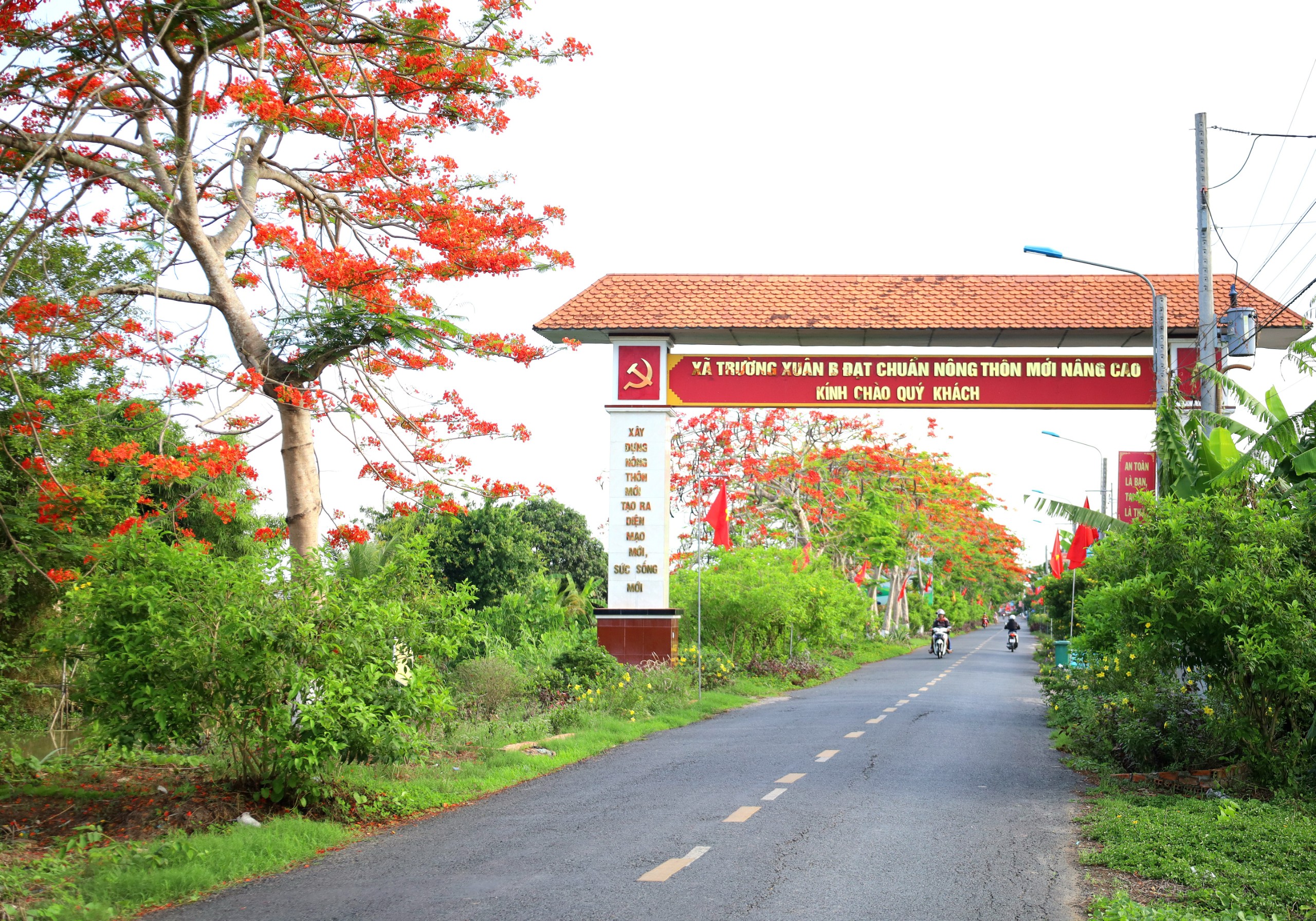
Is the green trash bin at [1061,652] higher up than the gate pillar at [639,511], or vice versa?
the gate pillar at [639,511]

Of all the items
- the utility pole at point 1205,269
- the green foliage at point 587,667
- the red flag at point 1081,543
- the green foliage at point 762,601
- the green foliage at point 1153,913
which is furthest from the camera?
the red flag at point 1081,543

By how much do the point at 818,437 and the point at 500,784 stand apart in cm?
2597

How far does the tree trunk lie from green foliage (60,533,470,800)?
1942 millimetres

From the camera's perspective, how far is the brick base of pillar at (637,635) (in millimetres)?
21484

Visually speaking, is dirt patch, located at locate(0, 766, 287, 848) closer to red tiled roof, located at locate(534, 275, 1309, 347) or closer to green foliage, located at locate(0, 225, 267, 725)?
green foliage, located at locate(0, 225, 267, 725)

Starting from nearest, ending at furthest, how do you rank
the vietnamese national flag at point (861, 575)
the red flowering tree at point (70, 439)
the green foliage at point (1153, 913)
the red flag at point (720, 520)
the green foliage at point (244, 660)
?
the green foliage at point (1153, 913) < the green foliage at point (244, 660) < the red flowering tree at point (70, 439) < the red flag at point (720, 520) < the vietnamese national flag at point (861, 575)

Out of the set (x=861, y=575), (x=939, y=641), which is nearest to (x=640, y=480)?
(x=939, y=641)

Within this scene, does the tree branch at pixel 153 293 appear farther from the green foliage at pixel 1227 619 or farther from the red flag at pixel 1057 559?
the red flag at pixel 1057 559

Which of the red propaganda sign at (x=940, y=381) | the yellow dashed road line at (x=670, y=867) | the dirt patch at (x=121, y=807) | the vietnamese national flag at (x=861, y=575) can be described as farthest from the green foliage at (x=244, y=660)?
the vietnamese national flag at (x=861, y=575)

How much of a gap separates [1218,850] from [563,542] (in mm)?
38119

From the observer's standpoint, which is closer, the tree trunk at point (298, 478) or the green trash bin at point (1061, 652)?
the tree trunk at point (298, 478)

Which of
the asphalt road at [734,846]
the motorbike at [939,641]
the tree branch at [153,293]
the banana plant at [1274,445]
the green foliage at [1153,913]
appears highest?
the tree branch at [153,293]

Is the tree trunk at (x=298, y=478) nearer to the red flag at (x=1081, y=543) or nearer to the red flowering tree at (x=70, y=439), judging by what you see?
the red flowering tree at (x=70, y=439)

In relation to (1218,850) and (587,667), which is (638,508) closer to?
(587,667)
